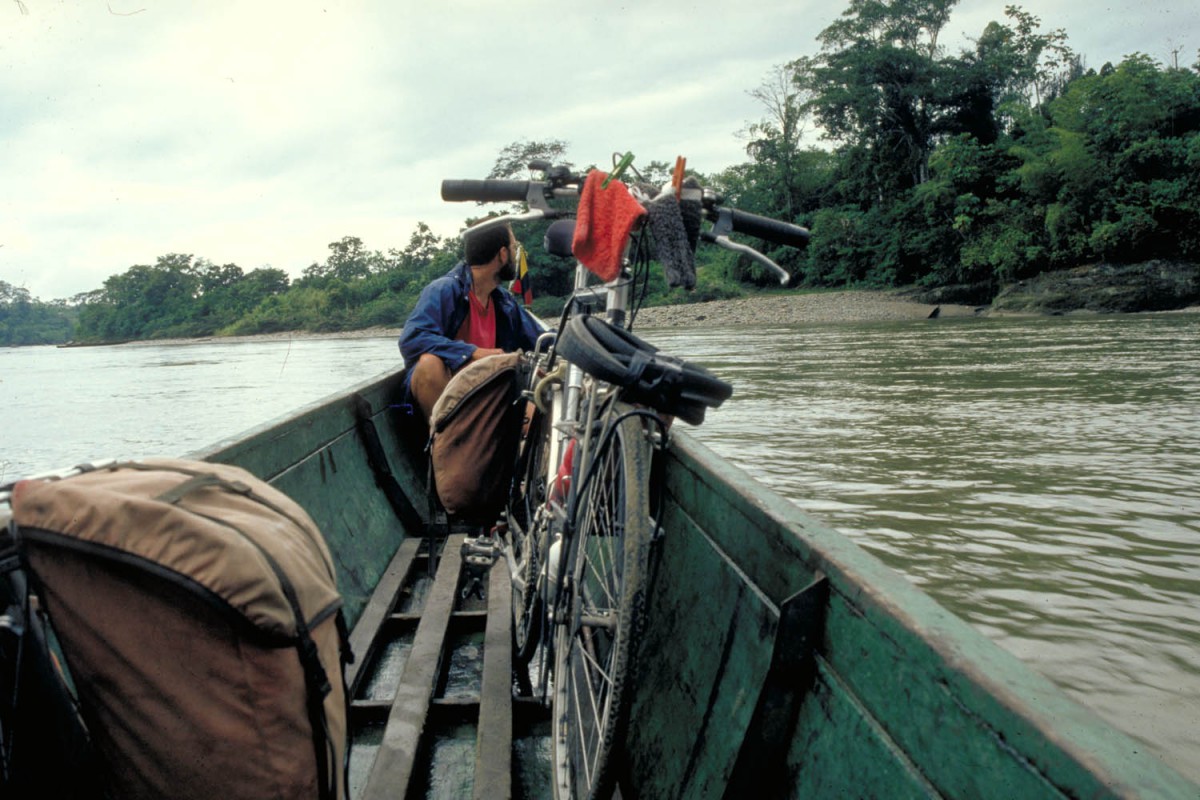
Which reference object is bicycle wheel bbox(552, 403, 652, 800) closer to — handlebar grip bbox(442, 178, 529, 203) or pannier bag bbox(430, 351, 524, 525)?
handlebar grip bbox(442, 178, 529, 203)

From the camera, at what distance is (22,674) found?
1.10 metres

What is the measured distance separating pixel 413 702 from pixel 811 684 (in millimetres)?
1280

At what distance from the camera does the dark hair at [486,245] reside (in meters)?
3.60

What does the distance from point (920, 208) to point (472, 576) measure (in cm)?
4083

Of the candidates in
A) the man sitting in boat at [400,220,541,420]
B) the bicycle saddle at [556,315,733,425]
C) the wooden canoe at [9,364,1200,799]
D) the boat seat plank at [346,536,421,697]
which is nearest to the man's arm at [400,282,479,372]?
the man sitting in boat at [400,220,541,420]

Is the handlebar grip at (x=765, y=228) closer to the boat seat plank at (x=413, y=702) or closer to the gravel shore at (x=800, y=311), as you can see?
the boat seat plank at (x=413, y=702)

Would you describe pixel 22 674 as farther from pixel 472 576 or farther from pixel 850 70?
pixel 850 70

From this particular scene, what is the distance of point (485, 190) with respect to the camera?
2.28m

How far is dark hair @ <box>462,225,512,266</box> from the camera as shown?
11.8 ft

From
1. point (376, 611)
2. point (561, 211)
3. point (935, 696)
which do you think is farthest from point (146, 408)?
point (935, 696)

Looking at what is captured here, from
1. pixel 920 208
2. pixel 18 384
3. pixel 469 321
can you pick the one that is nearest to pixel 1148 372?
pixel 469 321

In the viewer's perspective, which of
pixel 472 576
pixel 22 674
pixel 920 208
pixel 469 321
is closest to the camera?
pixel 22 674

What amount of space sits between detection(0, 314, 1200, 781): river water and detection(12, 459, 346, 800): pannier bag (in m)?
1.72

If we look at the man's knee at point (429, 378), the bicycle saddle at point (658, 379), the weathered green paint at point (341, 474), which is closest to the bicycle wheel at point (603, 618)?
the bicycle saddle at point (658, 379)
